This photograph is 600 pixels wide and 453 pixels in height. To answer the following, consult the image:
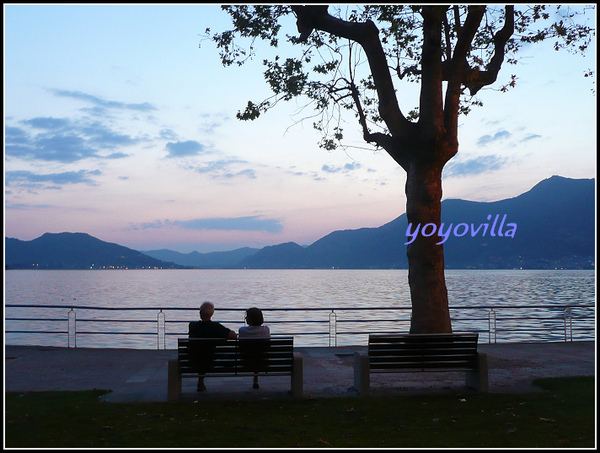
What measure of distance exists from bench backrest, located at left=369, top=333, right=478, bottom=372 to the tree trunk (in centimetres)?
225

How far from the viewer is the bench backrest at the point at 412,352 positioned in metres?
8.21

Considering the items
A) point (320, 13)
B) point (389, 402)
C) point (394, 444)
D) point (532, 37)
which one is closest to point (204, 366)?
point (389, 402)

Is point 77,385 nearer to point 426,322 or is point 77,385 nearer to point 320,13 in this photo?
point 426,322

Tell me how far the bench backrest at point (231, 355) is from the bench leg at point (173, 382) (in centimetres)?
11

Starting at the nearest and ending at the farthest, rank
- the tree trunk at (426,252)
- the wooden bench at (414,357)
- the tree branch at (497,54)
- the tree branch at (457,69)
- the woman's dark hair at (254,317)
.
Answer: the wooden bench at (414,357) → the woman's dark hair at (254,317) → the tree trunk at (426,252) → the tree branch at (457,69) → the tree branch at (497,54)

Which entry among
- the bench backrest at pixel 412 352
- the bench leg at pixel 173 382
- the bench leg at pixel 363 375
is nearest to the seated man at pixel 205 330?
the bench leg at pixel 173 382

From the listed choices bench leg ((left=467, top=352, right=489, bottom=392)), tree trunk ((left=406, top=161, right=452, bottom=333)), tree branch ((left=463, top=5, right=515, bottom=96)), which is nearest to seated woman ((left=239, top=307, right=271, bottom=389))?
bench leg ((left=467, top=352, right=489, bottom=392))

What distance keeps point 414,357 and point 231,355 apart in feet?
8.27

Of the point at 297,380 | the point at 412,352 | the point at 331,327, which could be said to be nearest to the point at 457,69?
the point at 412,352

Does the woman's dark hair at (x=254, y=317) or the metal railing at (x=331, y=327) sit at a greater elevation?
the woman's dark hair at (x=254, y=317)

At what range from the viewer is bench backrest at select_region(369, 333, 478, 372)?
8.21 metres

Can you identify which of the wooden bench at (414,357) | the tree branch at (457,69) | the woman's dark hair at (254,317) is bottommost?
the wooden bench at (414,357)

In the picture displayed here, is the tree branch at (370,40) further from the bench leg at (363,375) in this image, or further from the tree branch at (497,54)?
the bench leg at (363,375)

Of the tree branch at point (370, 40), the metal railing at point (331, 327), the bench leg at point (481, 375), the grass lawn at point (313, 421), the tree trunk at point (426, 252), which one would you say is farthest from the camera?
the metal railing at point (331, 327)
